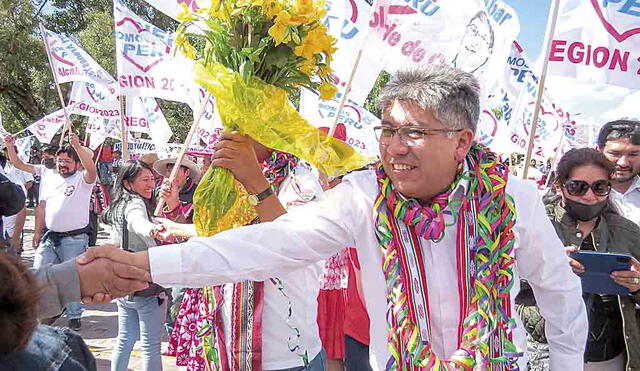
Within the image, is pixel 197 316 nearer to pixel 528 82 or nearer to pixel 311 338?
pixel 311 338

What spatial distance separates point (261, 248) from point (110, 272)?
474mm

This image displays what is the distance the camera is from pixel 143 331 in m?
4.21

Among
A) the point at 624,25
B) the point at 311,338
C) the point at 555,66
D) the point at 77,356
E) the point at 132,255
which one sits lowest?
the point at 311,338

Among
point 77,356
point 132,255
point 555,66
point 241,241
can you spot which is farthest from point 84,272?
point 555,66

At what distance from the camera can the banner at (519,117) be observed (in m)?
6.69

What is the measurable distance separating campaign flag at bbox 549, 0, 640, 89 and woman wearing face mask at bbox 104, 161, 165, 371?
123 inches

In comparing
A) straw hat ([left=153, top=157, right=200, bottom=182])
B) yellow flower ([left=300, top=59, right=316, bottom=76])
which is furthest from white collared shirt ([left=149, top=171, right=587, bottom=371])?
straw hat ([left=153, top=157, right=200, bottom=182])

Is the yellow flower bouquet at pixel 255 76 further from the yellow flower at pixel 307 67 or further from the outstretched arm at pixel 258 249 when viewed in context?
the outstretched arm at pixel 258 249

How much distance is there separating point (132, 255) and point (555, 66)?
3351 millimetres

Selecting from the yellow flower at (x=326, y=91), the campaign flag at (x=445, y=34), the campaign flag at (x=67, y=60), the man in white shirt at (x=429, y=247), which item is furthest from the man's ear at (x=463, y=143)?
the campaign flag at (x=67, y=60)

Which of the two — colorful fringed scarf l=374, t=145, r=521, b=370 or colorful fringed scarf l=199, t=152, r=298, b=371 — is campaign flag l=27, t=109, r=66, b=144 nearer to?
colorful fringed scarf l=199, t=152, r=298, b=371

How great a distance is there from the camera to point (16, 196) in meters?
3.44

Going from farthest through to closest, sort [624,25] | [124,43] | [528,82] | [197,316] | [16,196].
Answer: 1. [528,82]
2. [124,43]
3. [624,25]
4. [16,196]
5. [197,316]

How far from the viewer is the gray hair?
1.84 metres
